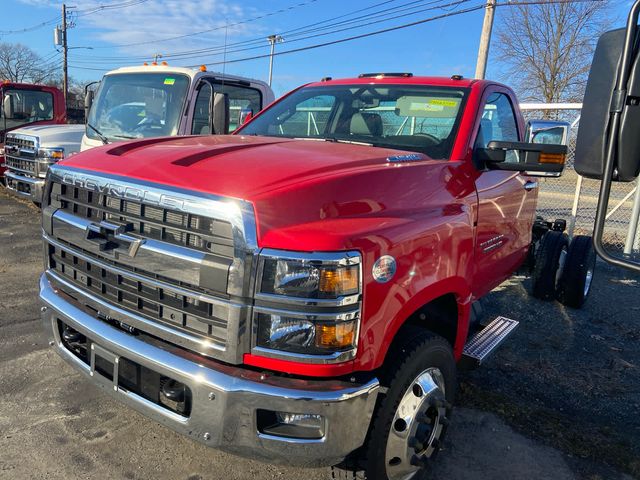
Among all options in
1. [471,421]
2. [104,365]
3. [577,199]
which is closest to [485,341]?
[471,421]

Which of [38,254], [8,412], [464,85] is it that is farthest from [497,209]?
[38,254]

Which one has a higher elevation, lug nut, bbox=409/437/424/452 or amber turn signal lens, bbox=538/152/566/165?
amber turn signal lens, bbox=538/152/566/165

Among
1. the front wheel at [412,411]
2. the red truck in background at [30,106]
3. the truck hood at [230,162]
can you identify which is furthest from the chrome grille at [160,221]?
the red truck in background at [30,106]

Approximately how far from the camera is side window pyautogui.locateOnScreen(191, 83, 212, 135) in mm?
6582

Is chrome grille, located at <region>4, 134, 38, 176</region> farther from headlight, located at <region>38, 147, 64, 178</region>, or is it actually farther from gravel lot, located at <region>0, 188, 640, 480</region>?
gravel lot, located at <region>0, 188, 640, 480</region>

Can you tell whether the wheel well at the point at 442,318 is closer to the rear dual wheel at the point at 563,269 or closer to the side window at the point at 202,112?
the rear dual wheel at the point at 563,269

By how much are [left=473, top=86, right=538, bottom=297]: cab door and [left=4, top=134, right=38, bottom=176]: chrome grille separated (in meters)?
7.44

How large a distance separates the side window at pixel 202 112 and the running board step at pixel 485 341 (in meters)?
4.39

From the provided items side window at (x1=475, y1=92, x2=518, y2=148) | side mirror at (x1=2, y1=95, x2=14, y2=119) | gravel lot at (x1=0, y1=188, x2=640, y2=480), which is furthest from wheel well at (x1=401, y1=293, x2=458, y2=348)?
side mirror at (x1=2, y1=95, x2=14, y2=119)

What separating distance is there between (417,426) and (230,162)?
152cm

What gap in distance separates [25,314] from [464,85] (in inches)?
163

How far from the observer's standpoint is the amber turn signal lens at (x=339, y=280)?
1.94 metres

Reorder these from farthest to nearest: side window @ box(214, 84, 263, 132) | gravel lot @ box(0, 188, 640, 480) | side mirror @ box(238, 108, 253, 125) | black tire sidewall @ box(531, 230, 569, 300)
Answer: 1. side window @ box(214, 84, 263, 132)
2. black tire sidewall @ box(531, 230, 569, 300)
3. side mirror @ box(238, 108, 253, 125)
4. gravel lot @ box(0, 188, 640, 480)

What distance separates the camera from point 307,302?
193 cm
